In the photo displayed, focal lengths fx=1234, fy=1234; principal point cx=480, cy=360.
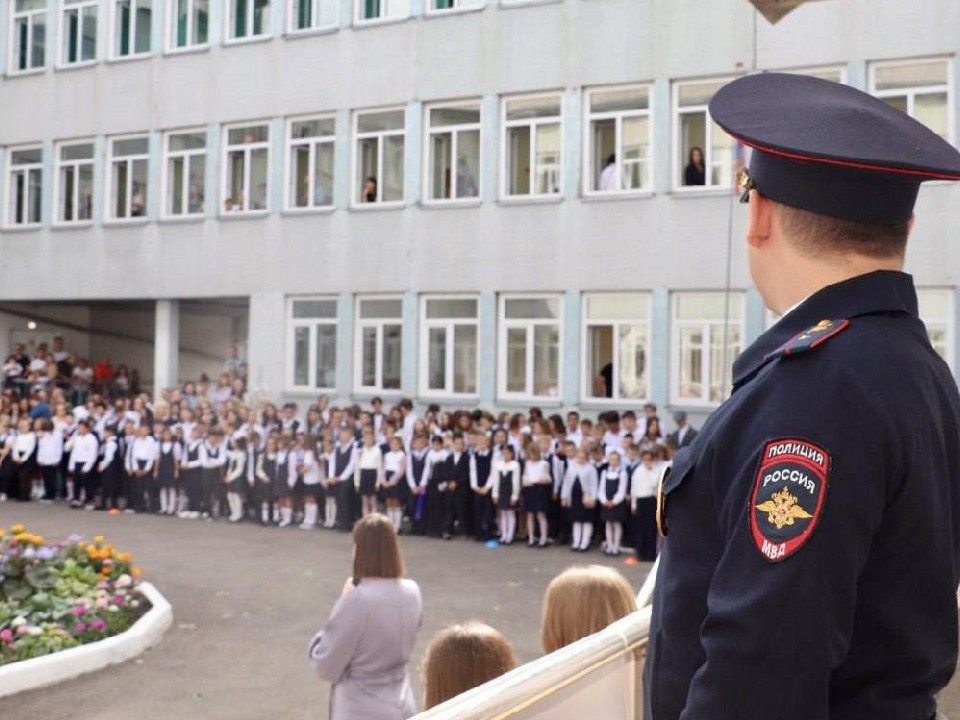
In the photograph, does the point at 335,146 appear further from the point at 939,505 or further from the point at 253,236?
the point at 939,505

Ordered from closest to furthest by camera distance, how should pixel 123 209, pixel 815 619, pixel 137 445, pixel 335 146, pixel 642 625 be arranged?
1. pixel 815 619
2. pixel 642 625
3. pixel 137 445
4. pixel 335 146
5. pixel 123 209

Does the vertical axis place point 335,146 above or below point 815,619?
above

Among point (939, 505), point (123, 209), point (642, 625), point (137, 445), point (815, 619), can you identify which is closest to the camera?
point (815, 619)

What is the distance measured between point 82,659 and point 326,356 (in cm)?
1611

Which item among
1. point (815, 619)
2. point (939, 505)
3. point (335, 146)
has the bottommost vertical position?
point (815, 619)

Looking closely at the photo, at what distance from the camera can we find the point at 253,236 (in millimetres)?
25297

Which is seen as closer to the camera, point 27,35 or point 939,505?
point 939,505

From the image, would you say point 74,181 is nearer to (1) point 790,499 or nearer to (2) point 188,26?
(2) point 188,26

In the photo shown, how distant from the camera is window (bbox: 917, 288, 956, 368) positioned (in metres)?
19.0

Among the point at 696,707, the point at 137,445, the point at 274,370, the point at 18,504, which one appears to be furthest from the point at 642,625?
the point at 274,370

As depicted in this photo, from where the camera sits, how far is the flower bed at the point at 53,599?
29.1ft

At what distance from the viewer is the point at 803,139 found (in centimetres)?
166

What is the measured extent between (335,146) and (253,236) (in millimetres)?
2539

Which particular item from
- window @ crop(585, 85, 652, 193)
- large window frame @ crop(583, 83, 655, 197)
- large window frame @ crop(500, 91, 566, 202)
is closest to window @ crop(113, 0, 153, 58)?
large window frame @ crop(500, 91, 566, 202)
